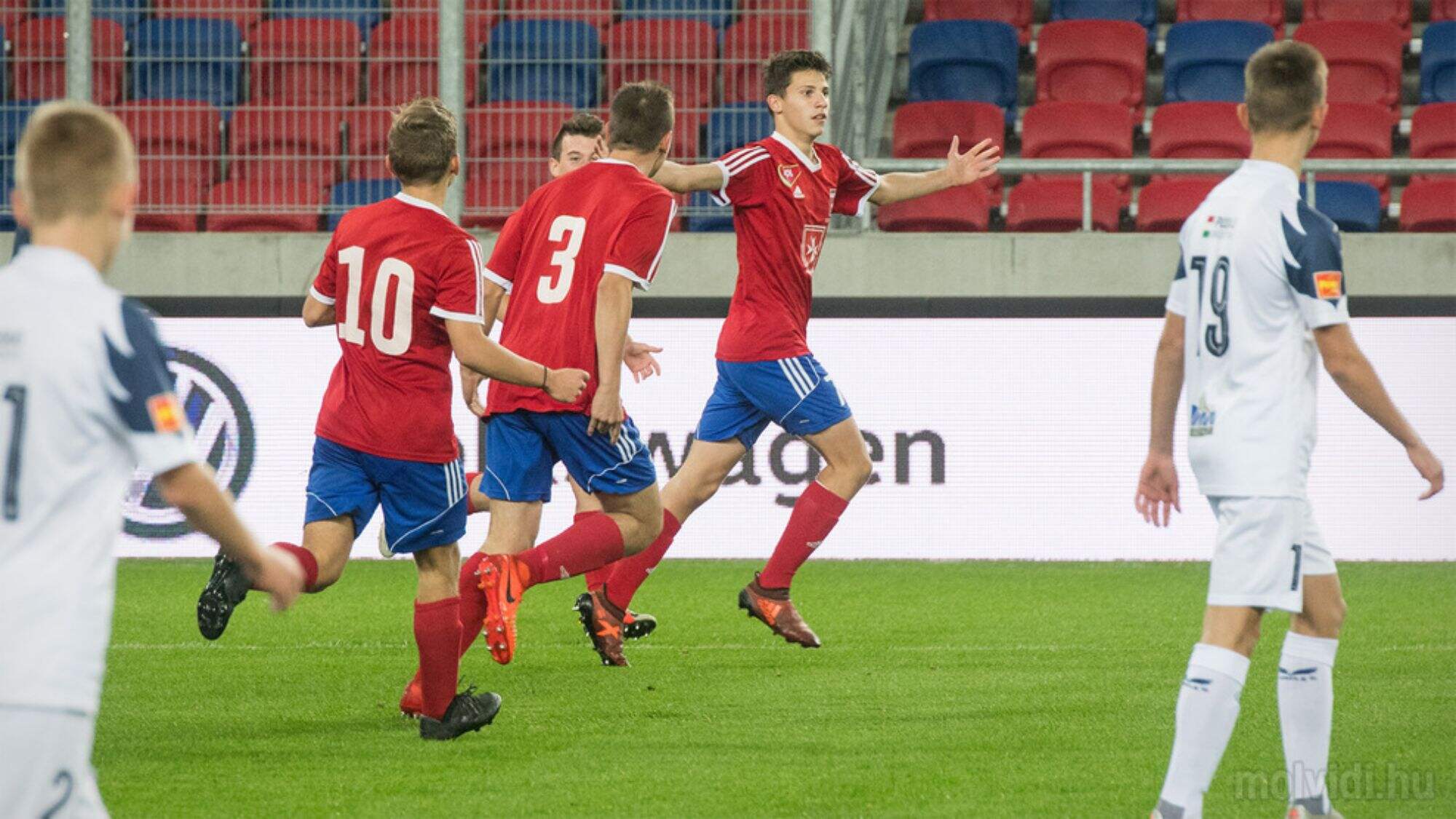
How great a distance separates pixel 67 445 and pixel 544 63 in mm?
9180

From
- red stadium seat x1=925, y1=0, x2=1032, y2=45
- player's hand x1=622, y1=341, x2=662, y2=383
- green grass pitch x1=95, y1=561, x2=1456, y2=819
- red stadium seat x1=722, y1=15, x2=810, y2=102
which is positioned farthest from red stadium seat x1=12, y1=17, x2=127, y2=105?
player's hand x1=622, y1=341, x2=662, y2=383

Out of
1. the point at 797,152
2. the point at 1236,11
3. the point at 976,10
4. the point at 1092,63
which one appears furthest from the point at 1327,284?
the point at 1236,11

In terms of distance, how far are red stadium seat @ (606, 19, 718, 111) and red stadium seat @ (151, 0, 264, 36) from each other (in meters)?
2.22

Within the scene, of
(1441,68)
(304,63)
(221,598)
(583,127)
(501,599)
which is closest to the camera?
(501,599)

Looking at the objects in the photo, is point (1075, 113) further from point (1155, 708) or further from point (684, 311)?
point (1155, 708)

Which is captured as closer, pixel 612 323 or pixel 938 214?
pixel 612 323

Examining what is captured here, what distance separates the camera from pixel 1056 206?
11.7 meters

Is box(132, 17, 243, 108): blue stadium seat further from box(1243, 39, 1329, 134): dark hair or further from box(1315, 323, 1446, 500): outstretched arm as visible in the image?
box(1315, 323, 1446, 500): outstretched arm

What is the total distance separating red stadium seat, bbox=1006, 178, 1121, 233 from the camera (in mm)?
11586

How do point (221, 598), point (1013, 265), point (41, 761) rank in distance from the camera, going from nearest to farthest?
point (41, 761)
point (221, 598)
point (1013, 265)

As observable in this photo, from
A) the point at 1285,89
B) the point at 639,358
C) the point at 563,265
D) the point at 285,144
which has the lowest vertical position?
the point at 639,358

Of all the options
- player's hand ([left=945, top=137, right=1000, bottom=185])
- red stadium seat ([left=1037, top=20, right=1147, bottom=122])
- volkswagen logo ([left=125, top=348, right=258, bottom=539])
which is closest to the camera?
player's hand ([left=945, top=137, right=1000, bottom=185])

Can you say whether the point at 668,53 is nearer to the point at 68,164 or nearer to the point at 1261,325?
the point at 1261,325

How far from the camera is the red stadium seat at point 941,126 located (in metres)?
12.1
